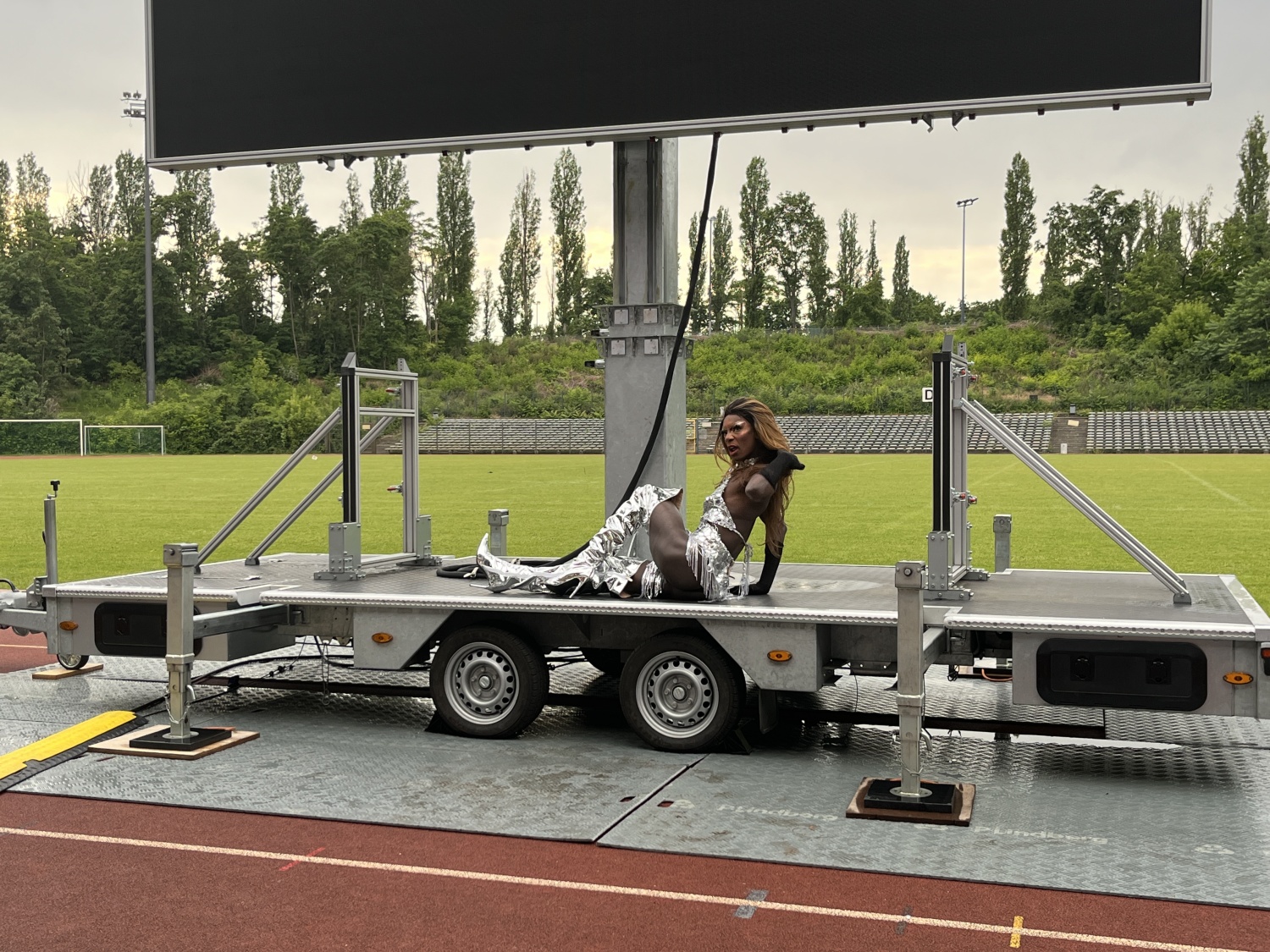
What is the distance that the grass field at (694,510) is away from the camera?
68.5 ft

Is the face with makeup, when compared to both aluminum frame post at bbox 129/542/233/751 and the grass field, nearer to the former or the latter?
aluminum frame post at bbox 129/542/233/751

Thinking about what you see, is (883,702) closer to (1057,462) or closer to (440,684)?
(440,684)

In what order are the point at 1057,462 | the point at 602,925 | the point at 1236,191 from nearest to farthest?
1. the point at 602,925
2. the point at 1057,462
3. the point at 1236,191

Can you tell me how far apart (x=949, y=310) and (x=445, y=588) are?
348 ft

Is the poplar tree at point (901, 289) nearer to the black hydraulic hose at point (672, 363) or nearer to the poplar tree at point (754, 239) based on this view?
the poplar tree at point (754, 239)

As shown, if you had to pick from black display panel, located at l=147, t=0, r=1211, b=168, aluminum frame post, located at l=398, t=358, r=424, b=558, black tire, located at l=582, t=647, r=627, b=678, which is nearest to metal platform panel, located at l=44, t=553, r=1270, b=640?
aluminum frame post, located at l=398, t=358, r=424, b=558

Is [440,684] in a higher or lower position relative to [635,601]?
lower

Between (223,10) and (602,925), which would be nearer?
(602,925)

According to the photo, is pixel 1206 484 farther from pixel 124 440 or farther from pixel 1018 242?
pixel 1018 242

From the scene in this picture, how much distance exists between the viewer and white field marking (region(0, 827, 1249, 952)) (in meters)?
4.93

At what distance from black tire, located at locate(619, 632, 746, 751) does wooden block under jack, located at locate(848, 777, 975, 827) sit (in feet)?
3.83

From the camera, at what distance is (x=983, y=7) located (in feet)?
29.2

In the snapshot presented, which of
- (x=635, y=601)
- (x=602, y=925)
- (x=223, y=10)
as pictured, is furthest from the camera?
(x=223, y=10)

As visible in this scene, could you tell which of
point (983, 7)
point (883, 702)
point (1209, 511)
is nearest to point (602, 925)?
point (883, 702)
